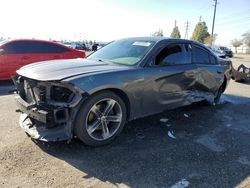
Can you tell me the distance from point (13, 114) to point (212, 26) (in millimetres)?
51472

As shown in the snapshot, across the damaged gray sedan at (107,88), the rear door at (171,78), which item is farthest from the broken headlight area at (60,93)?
the rear door at (171,78)

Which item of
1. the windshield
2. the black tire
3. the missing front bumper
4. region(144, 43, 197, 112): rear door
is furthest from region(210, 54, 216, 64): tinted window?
the missing front bumper

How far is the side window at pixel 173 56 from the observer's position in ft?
15.4

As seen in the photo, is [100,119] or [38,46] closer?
[100,119]

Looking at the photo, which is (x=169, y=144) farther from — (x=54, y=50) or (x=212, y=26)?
(x=212, y=26)

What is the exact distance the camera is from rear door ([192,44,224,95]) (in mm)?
5582

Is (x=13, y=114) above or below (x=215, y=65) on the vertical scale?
below

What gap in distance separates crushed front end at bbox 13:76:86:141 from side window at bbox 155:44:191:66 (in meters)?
1.72

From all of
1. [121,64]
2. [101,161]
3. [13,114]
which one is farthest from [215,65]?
[13,114]

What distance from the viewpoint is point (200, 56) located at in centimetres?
575

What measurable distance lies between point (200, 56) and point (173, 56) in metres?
1.05

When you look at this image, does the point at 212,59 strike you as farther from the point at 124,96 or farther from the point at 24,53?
the point at 24,53

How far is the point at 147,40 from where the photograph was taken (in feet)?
16.3

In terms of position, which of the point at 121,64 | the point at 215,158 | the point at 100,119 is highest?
the point at 121,64
